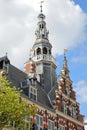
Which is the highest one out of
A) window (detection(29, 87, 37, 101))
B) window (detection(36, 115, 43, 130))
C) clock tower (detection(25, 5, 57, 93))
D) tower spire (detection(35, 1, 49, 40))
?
tower spire (detection(35, 1, 49, 40))

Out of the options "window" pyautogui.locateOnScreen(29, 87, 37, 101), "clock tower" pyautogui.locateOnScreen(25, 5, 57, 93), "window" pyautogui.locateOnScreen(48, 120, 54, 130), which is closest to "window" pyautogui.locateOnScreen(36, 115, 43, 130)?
"window" pyautogui.locateOnScreen(48, 120, 54, 130)

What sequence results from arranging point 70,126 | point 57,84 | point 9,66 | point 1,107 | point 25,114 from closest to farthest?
1. point 1,107
2. point 25,114
3. point 9,66
4. point 70,126
5. point 57,84

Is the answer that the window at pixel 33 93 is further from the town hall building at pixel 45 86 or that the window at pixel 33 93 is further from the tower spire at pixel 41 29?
the tower spire at pixel 41 29

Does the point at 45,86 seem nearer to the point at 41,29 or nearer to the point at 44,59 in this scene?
the point at 44,59

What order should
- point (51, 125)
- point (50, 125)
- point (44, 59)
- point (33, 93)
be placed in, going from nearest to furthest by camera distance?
point (33, 93)
point (50, 125)
point (51, 125)
point (44, 59)

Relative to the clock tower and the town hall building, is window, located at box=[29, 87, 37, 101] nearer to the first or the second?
the town hall building

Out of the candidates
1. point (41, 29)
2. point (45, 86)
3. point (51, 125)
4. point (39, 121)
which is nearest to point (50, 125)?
point (51, 125)

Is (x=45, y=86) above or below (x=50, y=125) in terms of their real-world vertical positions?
above

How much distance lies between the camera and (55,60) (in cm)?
5262

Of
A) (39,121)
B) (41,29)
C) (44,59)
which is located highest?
(41,29)

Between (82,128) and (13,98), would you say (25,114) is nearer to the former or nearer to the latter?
(13,98)

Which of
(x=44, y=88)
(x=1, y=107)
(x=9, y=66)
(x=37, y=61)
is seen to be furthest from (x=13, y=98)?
(x=37, y=61)

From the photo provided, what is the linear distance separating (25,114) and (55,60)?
25.1m

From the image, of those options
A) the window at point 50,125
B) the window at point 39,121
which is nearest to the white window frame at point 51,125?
the window at point 50,125
